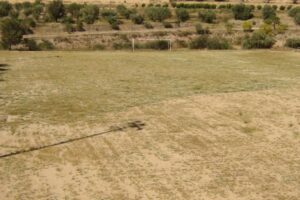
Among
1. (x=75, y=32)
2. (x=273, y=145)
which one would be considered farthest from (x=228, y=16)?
(x=273, y=145)

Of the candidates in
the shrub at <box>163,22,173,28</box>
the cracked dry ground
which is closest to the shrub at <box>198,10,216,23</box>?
the shrub at <box>163,22,173,28</box>

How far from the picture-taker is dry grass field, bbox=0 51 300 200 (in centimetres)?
1296

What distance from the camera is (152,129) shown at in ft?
58.6

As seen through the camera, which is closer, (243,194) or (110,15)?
(243,194)

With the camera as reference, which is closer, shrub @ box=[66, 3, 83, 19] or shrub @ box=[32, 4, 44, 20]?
shrub @ box=[32, 4, 44, 20]

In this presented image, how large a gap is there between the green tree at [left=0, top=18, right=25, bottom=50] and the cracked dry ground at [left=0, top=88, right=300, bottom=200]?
25.6 metres

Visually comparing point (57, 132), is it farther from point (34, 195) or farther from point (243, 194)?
point (243, 194)

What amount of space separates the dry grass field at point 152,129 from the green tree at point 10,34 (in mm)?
12511

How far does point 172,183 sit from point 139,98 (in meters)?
9.37

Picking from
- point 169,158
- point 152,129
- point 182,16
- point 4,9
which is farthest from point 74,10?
point 169,158

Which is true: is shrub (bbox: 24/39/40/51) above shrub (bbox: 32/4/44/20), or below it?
below

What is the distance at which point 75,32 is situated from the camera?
57000 millimetres

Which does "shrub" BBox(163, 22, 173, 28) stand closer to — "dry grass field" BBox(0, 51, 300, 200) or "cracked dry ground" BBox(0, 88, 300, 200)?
"dry grass field" BBox(0, 51, 300, 200)

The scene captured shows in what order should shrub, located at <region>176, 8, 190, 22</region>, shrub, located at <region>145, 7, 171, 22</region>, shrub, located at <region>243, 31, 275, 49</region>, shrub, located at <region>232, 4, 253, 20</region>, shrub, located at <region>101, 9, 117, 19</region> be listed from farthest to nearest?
shrub, located at <region>232, 4, 253, 20</region>, shrub, located at <region>176, 8, 190, 22</region>, shrub, located at <region>145, 7, 171, 22</region>, shrub, located at <region>101, 9, 117, 19</region>, shrub, located at <region>243, 31, 275, 49</region>
